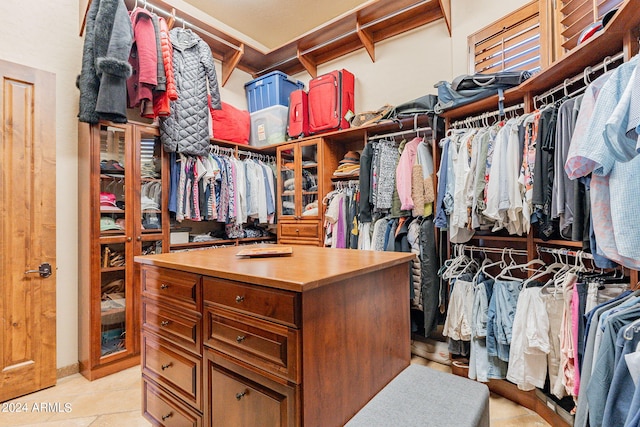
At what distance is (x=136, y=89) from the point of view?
2.48 metres

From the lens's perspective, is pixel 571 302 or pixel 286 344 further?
pixel 571 302

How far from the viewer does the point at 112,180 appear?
2.54 metres

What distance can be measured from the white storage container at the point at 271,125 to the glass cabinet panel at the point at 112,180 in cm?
140

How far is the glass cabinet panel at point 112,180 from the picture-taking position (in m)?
2.47

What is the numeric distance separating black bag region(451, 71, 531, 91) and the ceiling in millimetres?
1599

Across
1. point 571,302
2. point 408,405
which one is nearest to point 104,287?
point 408,405

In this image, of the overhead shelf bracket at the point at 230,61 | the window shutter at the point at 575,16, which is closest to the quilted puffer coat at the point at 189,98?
the overhead shelf bracket at the point at 230,61

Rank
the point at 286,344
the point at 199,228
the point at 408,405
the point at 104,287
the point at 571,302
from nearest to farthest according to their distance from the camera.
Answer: the point at 286,344
the point at 408,405
the point at 571,302
the point at 104,287
the point at 199,228

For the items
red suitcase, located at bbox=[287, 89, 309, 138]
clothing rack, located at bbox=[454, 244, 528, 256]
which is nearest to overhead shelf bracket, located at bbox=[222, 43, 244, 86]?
red suitcase, located at bbox=[287, 89, 309, 138]

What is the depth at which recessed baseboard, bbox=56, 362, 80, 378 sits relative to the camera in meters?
2.38

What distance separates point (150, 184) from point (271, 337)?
2.27 metres

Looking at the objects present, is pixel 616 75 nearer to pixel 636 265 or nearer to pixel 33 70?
pixel 636 265

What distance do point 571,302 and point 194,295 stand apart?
1.78 meters

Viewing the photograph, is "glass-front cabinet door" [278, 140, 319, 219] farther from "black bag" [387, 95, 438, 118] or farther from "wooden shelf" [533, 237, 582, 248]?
"wooden shelf" [533, 237, 582, 248]
